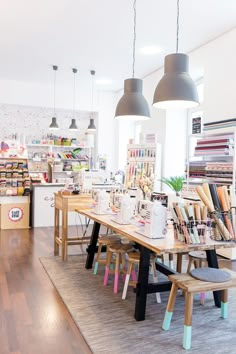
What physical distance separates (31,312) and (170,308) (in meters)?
1.25

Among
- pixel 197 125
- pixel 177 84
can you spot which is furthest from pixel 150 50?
pixel 177 84

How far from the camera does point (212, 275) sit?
269 cm

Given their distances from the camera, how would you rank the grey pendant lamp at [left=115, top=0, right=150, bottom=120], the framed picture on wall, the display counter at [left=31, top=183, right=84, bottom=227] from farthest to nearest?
the display counter at [left=31, top=183, right=84, bottom=227], the framed picture on wall, the grey pendant lamp at [left=115, top=0, right=150, bottom=120]

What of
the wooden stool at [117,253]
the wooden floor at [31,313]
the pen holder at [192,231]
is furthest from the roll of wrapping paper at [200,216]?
the wooden floor at [31,313]

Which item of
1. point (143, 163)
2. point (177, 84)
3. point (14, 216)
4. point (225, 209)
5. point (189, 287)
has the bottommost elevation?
point (14, 216)

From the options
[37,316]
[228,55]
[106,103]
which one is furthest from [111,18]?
[106,103]

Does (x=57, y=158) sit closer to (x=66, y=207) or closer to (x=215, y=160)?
(x=66, y=207)

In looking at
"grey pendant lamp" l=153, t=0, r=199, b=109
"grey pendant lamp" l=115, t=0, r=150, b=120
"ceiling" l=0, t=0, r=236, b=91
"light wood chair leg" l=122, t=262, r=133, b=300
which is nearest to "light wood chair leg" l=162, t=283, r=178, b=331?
"light wood chair leg" l=122, t=262, r=133, b=300

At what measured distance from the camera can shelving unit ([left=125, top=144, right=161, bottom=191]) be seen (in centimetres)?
676

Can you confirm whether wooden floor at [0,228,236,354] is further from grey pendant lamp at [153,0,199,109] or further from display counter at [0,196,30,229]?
grey pendant lamp at [153,0,199,109]

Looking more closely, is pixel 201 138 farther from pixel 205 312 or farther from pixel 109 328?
pixel 109 328

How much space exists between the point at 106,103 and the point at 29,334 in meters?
7.72

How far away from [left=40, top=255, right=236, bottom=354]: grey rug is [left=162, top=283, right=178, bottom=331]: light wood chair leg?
0.17ft

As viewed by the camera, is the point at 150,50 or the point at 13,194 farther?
the point at 13,194
